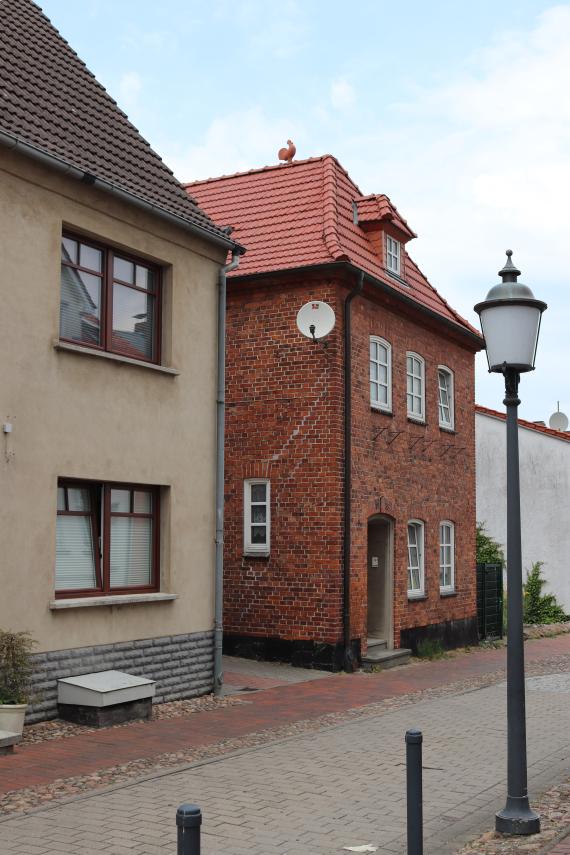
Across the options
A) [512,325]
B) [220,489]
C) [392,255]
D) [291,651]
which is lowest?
[291,651]

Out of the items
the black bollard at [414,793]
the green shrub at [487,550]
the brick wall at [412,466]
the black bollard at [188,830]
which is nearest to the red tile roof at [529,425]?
the green shrub at [487,550]

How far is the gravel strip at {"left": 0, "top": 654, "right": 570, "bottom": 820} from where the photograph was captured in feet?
24.7

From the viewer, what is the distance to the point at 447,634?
795 inches

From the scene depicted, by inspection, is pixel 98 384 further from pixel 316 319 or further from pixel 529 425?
pixel 529 425

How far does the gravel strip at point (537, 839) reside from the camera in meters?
6.36

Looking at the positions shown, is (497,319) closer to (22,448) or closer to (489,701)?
(22,448)

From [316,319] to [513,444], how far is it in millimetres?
9110

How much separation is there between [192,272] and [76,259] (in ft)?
6.98

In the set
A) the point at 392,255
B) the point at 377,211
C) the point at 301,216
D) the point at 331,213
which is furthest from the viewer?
the point at 392,255

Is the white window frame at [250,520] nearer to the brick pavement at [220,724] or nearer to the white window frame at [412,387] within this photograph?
the brick pavement at [220,724]

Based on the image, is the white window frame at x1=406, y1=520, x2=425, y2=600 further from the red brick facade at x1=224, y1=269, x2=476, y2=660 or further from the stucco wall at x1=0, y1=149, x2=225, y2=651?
the stucco wall at x1=0, y1=149, x2=225, y2=651

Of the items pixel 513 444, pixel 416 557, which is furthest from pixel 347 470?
pixel 513 444

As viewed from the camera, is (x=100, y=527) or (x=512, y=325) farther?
(x=100, y=527)

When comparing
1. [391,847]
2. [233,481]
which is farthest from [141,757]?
[233,481]
